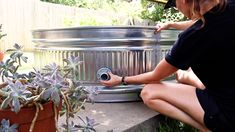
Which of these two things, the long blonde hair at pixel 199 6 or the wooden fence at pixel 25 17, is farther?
the wooden fence at pixel 25 17

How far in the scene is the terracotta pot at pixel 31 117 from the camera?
1.13 m

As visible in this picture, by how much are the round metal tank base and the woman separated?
0.48m

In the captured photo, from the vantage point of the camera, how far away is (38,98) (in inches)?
45.4

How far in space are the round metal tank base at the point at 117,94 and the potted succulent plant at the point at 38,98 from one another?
89 centimetres

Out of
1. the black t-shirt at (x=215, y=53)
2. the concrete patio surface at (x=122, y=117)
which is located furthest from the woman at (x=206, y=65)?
the concrete patio surface at (x=122, y=117)

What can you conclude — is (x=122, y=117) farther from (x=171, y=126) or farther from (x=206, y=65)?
(x=206, y=65)

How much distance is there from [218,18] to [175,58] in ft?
0.91

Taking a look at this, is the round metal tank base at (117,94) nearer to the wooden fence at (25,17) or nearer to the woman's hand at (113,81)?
the woman's hand at (113,81)

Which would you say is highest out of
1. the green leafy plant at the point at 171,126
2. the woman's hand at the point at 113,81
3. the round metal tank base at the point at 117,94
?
the woman's hand at the point at 113,81

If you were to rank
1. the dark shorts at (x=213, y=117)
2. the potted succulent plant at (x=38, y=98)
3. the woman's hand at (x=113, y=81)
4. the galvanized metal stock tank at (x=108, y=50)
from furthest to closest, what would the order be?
the galvanized metal stock tank at (x=108, y=50) → the woman's hand at (x=113, y=81) → the dark shorts at (x=213, y=117) → the potted succulent plant at (x=38, y=98)

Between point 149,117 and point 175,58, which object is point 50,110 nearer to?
point 175,58

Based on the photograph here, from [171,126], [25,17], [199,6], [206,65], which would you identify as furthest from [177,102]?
[25,17]

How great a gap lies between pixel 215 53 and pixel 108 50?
845 millimetres

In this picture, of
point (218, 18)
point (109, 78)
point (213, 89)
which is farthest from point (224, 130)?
point (109, 78)
